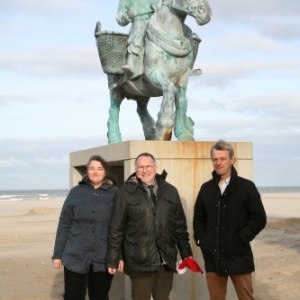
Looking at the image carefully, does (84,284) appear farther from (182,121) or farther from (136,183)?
(182,121)

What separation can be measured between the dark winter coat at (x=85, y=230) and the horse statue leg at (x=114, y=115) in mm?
2830

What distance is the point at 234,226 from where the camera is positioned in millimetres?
4438

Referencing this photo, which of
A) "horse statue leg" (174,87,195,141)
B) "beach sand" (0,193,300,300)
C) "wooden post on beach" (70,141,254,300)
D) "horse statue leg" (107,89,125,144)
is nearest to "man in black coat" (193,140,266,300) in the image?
"wooden post on beach" (70,141,254,300)

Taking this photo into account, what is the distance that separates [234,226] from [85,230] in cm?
112

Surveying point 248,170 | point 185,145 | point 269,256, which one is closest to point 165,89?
point 185,145

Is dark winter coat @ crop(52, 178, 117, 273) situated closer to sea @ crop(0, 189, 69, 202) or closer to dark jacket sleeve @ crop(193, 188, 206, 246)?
dark jacket sleeve @ crop(193, 188, 206, 246)

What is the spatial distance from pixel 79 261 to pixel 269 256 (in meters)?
6.88

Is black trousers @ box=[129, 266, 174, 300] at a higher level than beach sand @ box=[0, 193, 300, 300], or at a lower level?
higher

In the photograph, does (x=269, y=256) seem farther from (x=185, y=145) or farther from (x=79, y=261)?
(x=79, y=261)

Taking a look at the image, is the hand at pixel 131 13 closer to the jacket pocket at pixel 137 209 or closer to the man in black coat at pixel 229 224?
the man in black coat at pixel 229 224

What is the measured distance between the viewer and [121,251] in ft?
14.7

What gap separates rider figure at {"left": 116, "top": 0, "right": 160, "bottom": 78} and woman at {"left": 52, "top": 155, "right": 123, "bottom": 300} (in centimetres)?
235

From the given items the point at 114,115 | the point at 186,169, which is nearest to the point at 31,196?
the point at 114,115

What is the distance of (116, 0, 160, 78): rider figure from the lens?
679 cm
